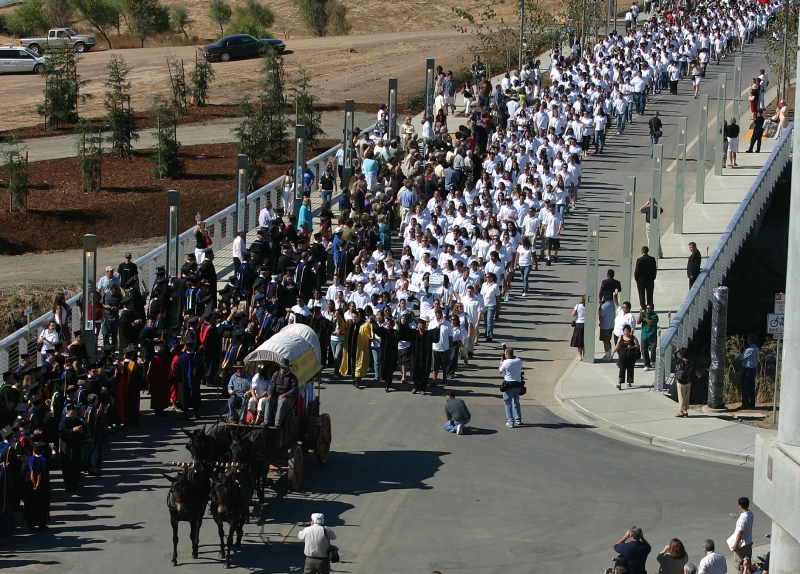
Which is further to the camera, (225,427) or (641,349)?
(641,349)

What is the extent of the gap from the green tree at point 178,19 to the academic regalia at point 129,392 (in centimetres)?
5979

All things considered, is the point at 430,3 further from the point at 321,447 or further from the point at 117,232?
the point at 321,447

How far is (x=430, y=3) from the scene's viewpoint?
86562 mm

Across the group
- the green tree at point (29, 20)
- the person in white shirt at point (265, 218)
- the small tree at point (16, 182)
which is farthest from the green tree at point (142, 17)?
the person in white shirt at point (265, 218)

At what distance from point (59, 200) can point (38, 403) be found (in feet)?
72.4

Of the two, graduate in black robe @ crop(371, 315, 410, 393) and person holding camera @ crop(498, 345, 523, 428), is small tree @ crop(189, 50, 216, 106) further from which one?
person holding camera @ crop(498, 345, 523, 428)

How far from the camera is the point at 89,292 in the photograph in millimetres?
22391

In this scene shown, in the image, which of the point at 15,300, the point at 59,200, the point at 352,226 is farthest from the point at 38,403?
the point at 59,200

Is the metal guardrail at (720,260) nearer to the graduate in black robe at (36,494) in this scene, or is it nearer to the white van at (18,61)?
the graduate in black robe at (36,494)

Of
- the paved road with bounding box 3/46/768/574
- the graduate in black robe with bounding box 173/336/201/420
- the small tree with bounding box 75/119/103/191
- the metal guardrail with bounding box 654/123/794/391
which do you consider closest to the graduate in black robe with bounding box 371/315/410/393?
the paved road with bounding box 3/46/768/574

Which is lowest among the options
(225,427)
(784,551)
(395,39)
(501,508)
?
(501,508)

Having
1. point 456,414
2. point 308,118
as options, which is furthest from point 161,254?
point 308,118

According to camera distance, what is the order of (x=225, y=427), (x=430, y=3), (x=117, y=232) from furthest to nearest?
(x=430, y=3) < (x=117, y=232) < (x=225, y=427)

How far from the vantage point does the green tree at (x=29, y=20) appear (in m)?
77.6
